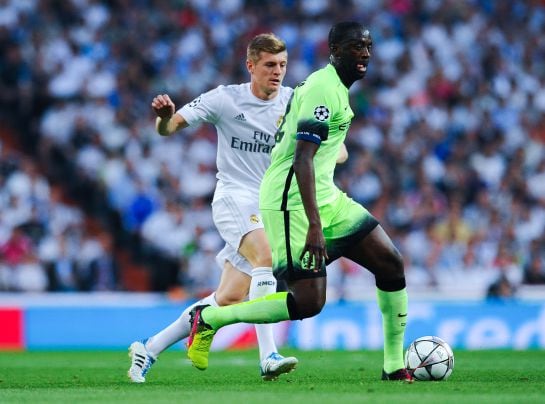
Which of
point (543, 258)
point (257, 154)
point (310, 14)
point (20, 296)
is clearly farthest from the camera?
point (310, 14)

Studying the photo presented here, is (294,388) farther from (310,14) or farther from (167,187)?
(310,14)

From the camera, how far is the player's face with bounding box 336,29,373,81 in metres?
7.72

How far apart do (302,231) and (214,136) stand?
1136 cm

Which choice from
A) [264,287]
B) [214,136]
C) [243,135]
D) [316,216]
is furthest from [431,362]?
[214,136]

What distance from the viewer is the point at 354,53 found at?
25.4 ft

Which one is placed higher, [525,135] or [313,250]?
[525,135]

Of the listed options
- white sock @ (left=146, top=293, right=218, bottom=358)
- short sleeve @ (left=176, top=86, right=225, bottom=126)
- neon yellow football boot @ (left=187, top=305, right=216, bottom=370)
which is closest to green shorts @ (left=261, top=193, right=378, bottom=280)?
neon yellow football boot @ (left=187, top=305, right=216, bottom=370)

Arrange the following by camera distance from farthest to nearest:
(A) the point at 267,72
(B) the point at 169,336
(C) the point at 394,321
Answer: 1. (A) the point at 267,72
2. (B) the point at 169,336
3. (C) the point at 394,321

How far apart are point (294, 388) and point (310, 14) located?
1452cm

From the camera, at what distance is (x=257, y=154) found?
9016 mm

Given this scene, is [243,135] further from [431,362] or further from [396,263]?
[431,362]

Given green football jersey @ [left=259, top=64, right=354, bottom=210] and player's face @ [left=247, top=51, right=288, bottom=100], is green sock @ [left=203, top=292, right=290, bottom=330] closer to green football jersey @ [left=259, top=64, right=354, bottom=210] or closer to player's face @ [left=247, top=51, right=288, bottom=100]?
green football jersey @ [left=259, top=64, right=354, bottom=210]

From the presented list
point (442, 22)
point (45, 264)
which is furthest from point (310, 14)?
point (45, 264)

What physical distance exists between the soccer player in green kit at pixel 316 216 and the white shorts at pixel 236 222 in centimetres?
86
